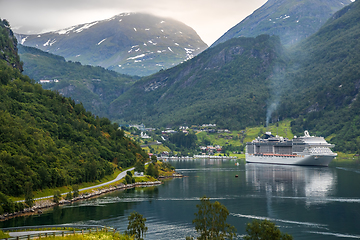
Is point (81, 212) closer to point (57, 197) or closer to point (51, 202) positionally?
point (51, 202)

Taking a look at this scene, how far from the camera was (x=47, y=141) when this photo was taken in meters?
126

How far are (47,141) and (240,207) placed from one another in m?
63.6

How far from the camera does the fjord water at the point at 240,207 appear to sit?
78.2 m

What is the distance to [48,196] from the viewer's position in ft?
327

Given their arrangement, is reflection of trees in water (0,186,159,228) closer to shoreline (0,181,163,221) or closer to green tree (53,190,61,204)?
shoreline (0,181,163,221)

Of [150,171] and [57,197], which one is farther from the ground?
[150,171]

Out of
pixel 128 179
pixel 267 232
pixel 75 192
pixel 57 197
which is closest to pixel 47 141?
pixel 75 192

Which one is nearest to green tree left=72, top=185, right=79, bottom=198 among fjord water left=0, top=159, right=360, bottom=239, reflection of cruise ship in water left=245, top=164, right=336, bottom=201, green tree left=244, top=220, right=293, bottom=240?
fjord water left=0, top=159, right=360, bottom=239

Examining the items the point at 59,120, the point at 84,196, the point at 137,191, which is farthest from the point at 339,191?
the point at 59,120

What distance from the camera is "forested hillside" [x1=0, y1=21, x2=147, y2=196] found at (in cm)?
9862

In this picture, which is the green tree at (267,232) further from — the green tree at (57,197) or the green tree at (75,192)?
the green tree at (75,192)

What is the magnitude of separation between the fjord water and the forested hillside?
38.4 feet

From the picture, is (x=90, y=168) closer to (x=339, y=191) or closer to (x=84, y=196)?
(x=84, y=196)

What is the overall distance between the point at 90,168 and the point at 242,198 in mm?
46905
